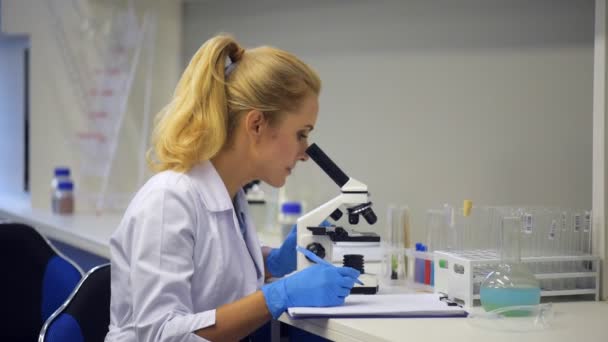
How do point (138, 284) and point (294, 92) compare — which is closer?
point (138, 284)

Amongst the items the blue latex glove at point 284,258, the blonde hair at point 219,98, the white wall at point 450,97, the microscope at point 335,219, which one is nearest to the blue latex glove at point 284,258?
the blue latex glove at point 284,258

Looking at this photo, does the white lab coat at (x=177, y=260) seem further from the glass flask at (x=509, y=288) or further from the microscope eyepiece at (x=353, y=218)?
the glass flask at (x=509, y=288)

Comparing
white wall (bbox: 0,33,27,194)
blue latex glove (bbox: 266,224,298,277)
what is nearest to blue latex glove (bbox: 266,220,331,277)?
blue latex glove (bbox: 266,224,298,277)

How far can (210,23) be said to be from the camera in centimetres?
332

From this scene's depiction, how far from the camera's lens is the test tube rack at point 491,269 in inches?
63.0

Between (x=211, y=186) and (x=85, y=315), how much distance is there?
1.24 ft

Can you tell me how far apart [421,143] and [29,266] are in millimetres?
1263

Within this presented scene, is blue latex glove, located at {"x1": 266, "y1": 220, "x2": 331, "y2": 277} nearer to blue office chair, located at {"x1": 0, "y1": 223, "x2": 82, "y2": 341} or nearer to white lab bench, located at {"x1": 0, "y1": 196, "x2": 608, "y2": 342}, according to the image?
white lab bench, located at {"x1": 0, "y1": 196, "x2": 608, "y2": 342}

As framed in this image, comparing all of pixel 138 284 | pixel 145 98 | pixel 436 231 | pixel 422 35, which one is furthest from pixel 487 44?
pixel 145 98

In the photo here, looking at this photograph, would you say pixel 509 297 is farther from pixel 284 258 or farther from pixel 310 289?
pixel 284 258

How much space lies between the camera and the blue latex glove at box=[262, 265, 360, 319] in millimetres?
1449

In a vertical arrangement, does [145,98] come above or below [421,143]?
above

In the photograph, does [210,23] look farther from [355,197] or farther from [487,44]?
[355,197]

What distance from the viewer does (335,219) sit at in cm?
168
